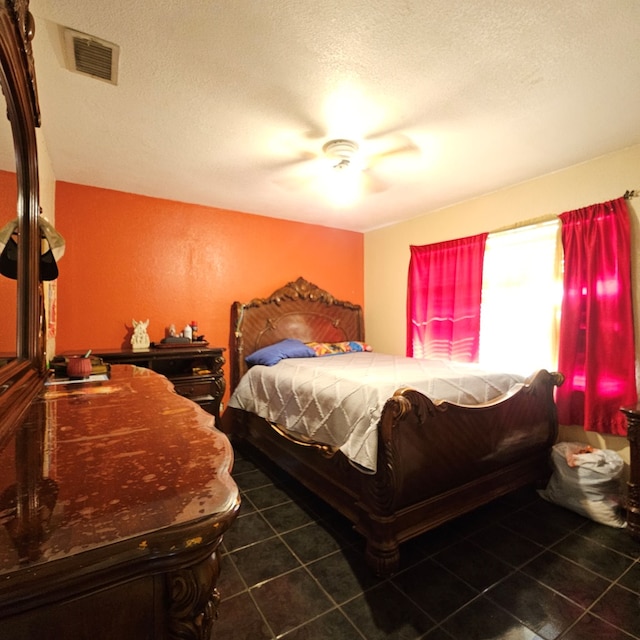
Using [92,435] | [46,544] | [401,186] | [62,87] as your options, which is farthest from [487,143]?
[46,544]

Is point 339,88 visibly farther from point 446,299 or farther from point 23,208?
point 446,299

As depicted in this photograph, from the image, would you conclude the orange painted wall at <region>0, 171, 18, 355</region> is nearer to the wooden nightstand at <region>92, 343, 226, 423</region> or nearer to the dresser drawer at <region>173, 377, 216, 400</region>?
the wooden nightstand at <region>92, 343, 226, 423</region>

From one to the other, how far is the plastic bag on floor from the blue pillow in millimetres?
2220

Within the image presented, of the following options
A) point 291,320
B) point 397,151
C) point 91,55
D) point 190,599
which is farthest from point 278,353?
point 190,599

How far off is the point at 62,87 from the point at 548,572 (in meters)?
3.40

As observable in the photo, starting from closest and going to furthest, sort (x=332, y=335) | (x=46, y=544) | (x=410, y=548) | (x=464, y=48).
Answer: (x=46, y=544)
(x=464, y=48)
(x=410, y=548)
(x=332, y=335)

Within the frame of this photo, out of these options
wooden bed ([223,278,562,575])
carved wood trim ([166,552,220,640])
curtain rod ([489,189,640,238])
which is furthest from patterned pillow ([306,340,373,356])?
carved wood trim ([166,552,220,640])

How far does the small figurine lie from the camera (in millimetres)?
3100

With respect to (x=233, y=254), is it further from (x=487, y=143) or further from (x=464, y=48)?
(x=464, y=48)

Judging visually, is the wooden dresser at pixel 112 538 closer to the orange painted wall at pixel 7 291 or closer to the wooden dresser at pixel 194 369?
the orange painted wall at pixel 7 291

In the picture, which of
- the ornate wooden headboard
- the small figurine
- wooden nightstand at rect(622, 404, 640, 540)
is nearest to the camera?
wooden nightstand at rect(622, 404, 640, 540)

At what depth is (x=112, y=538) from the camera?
1.49ft

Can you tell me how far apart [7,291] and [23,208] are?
1.29 ft

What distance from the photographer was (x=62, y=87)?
176cm
